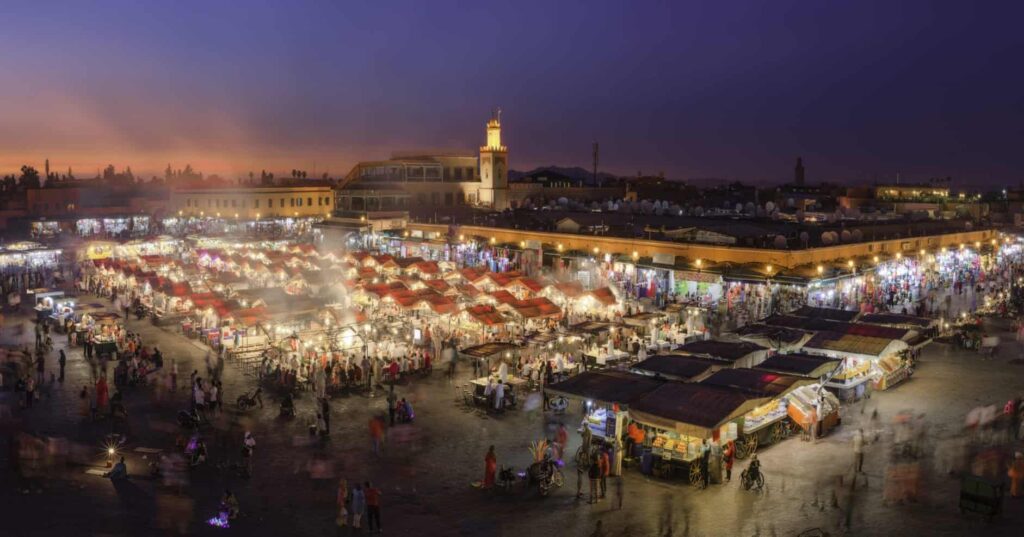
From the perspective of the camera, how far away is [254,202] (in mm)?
64000

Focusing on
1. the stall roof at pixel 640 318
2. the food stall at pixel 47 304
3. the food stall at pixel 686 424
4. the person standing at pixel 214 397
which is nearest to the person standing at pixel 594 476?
the food stall at pixel 686 424

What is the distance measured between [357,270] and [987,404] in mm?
22949

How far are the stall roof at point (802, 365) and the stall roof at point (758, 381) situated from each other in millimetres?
846

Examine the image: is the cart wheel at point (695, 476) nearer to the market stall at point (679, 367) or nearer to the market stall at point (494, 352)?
the market stall at point (679, 367)

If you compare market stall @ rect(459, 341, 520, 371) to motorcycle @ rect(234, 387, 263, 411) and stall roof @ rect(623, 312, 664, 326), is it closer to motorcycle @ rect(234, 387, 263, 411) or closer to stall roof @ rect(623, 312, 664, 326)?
stall roof @ rect(623, 312, 664, 326)

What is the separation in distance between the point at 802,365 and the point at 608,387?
479 centimetres

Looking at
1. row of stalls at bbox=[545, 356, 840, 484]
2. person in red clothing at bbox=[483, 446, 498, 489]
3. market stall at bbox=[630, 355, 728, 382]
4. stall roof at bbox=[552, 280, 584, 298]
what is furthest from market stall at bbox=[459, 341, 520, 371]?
person in red clothing at bbox=[483, 446, 498, 489]

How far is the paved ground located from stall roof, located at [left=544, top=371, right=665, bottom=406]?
1.38m

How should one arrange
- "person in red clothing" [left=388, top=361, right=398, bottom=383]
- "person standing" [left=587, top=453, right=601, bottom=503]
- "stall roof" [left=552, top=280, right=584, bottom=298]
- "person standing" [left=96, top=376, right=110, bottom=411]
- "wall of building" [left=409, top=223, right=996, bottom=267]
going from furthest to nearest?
"wall of building" [left=409, top=223, right=996, bottom=267] < "stall roof" [left=552, top=280, right=584, bottom=298] < "person in red clothing" [left=388, top=361, right=398, bottom=383] < "person standing" [left=96, top=376, right=110, bottom=411] < "person standing" [left=587, top=453, right=601, bottom=503]

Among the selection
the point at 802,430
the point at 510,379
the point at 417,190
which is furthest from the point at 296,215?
the point at 802,430

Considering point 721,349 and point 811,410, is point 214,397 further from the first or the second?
point 811,410

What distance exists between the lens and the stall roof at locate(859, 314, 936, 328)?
21.6m

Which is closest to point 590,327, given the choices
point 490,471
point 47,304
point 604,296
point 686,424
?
point 604,296

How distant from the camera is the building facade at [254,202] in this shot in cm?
6412
